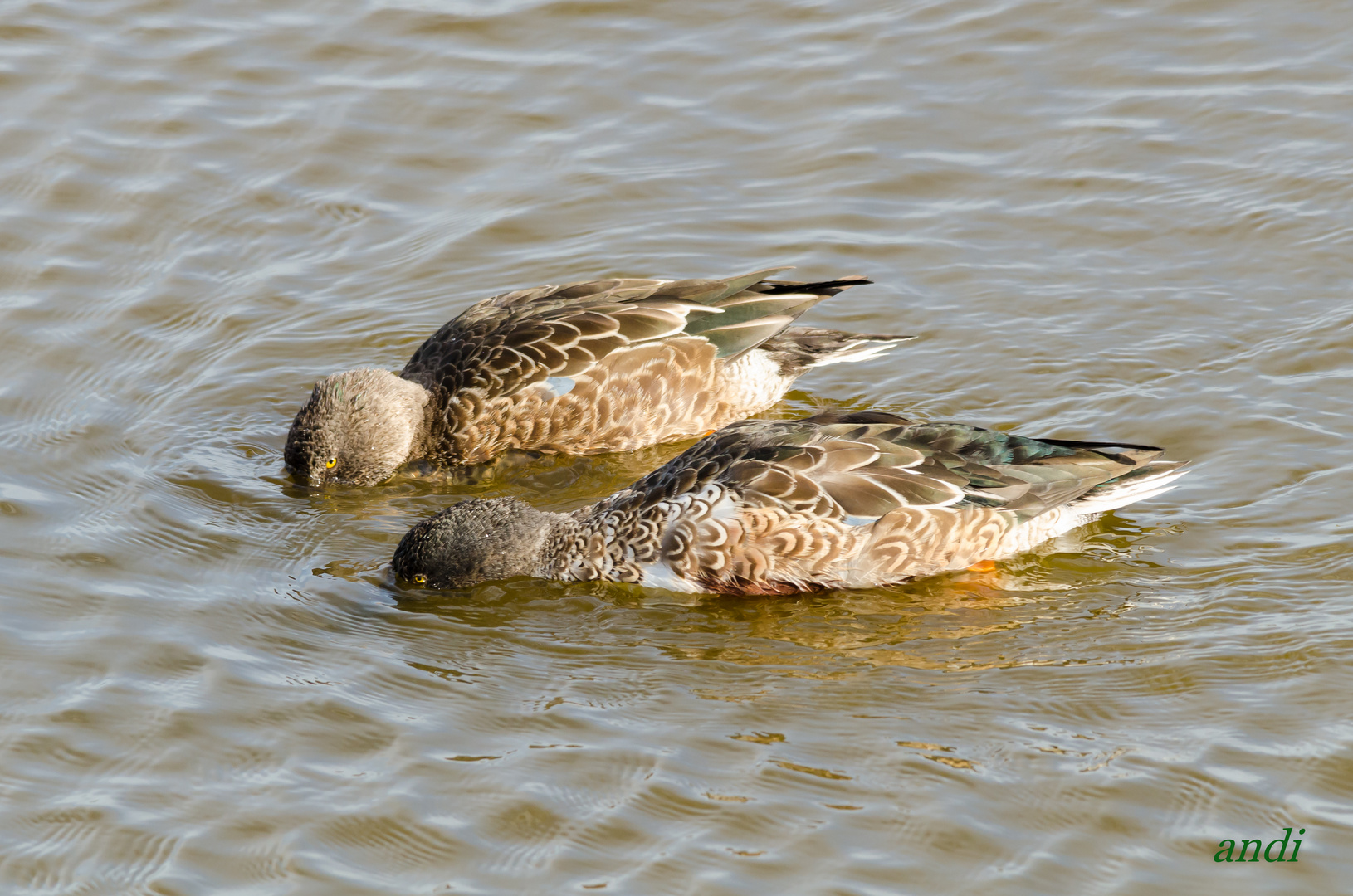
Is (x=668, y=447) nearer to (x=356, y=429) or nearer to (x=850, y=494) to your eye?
(x=356, y=429)

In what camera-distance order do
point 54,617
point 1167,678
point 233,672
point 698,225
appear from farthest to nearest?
point 698,225 < point 54,617 < point 233,672 < point 1167,678

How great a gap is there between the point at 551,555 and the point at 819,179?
509 cm

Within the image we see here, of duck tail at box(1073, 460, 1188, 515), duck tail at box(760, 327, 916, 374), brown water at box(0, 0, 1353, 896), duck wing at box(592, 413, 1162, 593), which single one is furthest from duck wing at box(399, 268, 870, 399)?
duck tail at box(1073, 460, 1188, 515)

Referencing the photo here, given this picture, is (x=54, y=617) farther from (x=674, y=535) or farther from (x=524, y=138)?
(x=524, y=138)

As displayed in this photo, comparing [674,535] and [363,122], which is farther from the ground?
[363,122]

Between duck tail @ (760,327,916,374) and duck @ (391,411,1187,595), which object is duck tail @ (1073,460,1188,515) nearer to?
duck @ (391,411,1187,595)

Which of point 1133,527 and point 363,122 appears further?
point 363,122

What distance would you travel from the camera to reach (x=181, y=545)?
9.88 meters

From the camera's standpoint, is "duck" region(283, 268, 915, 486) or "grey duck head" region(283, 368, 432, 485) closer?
"grey duck head" region(283, 368, 432, 485)

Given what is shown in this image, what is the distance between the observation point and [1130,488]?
9.11 meters

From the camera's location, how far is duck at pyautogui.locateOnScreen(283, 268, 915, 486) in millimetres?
10781

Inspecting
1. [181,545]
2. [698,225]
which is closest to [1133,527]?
[698,225]

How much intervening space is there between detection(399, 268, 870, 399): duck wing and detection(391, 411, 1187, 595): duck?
1.72 m
